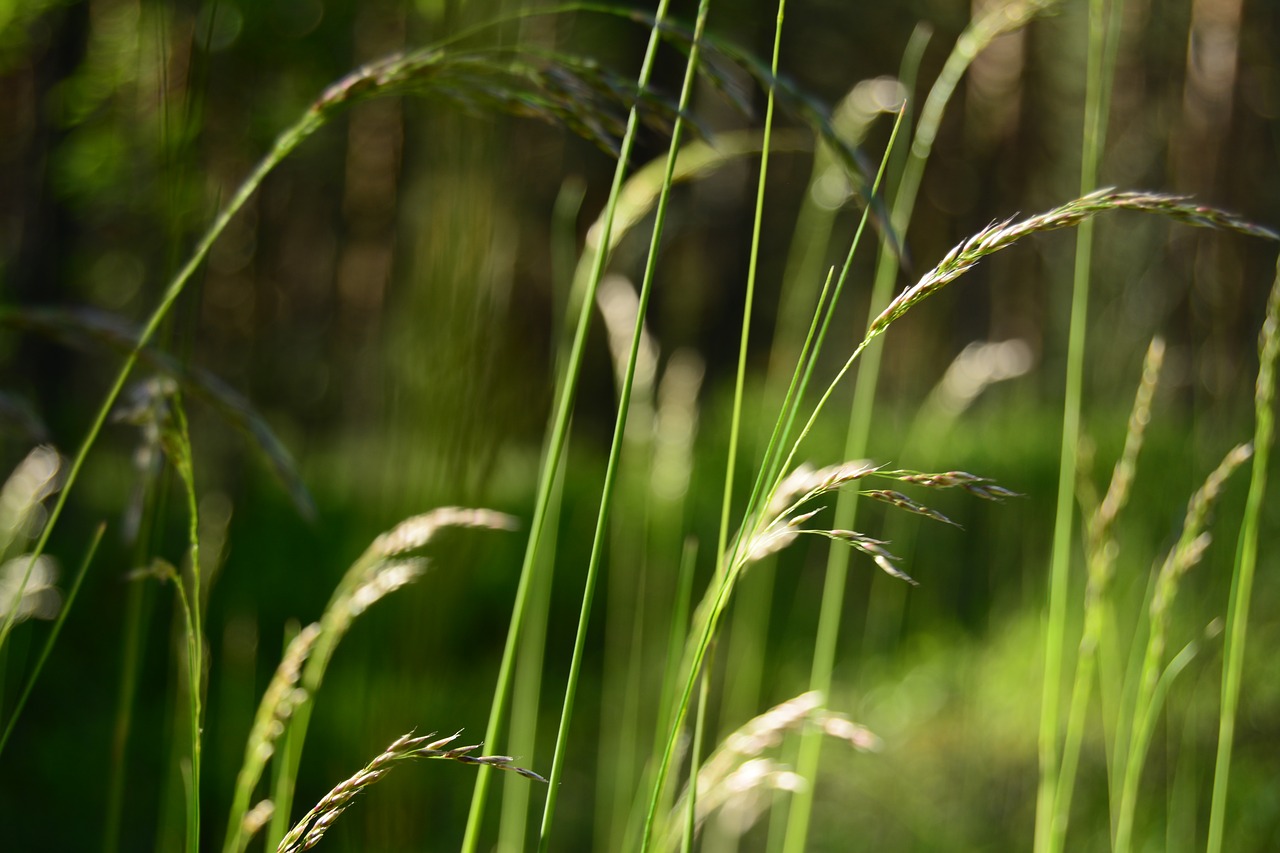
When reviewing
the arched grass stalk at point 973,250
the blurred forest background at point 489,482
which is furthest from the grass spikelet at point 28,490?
the arched grass stalk at point 973,250

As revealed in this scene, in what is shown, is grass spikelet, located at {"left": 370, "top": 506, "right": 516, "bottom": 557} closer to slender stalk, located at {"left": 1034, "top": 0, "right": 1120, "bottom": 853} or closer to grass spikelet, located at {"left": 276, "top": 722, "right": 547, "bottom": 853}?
grass spikelet, located at {"left": 276, "top": 722, "right": 547, "bottom": 853}

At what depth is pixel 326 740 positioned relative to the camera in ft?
7.21

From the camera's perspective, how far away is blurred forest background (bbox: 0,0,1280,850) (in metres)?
0.76

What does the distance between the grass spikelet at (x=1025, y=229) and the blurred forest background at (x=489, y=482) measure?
0.26 ft

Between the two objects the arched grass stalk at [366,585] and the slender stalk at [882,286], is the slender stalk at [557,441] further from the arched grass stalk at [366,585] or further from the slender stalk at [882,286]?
the slender stalk at [882,286]

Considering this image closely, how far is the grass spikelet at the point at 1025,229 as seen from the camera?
0.39 m

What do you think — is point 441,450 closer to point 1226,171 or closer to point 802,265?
point 802,265

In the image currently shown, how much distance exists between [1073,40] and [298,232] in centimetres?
909

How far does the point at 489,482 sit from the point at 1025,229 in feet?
1.74

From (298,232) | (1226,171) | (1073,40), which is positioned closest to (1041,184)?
(1073,40)

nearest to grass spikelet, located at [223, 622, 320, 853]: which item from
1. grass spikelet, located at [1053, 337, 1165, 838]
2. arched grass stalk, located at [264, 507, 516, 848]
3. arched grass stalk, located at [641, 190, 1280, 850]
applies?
arched grass stalk, located at [264, 507, 516, 848]

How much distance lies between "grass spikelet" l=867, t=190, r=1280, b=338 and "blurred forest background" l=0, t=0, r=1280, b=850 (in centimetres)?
8

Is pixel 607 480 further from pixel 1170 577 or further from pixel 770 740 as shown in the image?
pixel 1170 577

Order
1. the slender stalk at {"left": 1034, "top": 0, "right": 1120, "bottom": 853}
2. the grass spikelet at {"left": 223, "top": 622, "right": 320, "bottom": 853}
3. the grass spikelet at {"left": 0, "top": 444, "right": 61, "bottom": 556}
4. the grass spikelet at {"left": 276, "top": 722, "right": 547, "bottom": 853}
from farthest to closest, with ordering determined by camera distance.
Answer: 1. the grass spikelet at {"left": 0, "top": 444, "right": 61, "bottom": 556}
2. the slender stalk at {"left": 1034, "top": 0, "right": 1120, "bottom": 853}
3. the grass spikelet at {"left": 223, "top": 622, "right": 320, "bottom": 853}
4. the grass spikelet at {"left": 276, "top": 722, "right": 547, "bottom": 853}
